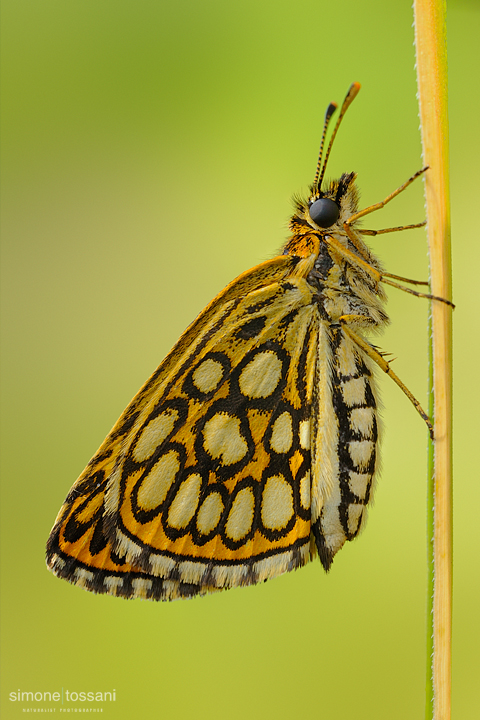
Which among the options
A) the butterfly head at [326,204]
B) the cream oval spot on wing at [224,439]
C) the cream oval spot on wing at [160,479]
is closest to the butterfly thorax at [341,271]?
the butterfly head at [326,204]

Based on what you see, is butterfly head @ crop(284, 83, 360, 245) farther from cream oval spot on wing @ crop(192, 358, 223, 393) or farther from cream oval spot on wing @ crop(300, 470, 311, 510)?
cream oval spot on wing @ crop(300, 470, 311, 510)

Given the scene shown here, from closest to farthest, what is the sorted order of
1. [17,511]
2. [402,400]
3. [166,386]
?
1. [166,386]
2. [402,400]
3. [17,511]

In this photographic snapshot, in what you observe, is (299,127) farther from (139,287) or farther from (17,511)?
(17,511)

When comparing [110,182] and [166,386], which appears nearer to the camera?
[166,386]

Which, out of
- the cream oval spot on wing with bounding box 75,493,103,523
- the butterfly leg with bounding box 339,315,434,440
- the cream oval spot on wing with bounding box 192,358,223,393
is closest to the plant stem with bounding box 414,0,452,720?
the butterfly leg with bounding box 339,315,434,440

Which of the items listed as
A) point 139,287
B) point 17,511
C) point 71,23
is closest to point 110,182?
point 139,287

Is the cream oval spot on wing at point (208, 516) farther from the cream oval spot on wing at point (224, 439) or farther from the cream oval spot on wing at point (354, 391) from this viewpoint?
the cream oval spot on wing at point (354, 391)
